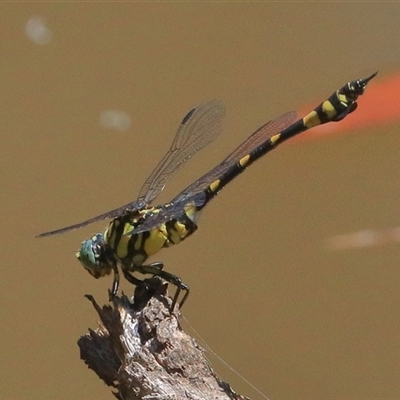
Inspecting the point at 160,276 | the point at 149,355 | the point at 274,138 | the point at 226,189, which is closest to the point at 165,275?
the point at 160,276

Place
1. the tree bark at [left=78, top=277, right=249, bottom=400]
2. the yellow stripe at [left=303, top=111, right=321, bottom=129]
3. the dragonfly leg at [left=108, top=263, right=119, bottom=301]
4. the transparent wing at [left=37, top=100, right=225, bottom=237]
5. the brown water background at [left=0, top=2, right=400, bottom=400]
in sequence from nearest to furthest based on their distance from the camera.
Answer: the tree bark at [left=78, top=277, right=249, bottom=400], the dragonfly leg at [left=108, top=263, right=119, bottom=301], the yellow stripe at [left=303, top=111, right=321, bottom=129], the transparent wing at [left=37, top=100, right=225, bottom=237], the brown water background at [left=0, top=2, right=400, bottom=400]

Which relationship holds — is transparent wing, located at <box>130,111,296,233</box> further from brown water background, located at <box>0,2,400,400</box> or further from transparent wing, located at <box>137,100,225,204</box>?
brown water background, located at <box>0,2,400,400</box>

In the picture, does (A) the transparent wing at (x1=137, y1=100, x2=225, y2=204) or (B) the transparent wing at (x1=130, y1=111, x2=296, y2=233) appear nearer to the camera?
(B) the transparent wing at (x1=130, y1=111, x2=296, y2=233)

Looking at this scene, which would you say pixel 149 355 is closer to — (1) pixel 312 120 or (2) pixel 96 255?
(2) pixel 96 255

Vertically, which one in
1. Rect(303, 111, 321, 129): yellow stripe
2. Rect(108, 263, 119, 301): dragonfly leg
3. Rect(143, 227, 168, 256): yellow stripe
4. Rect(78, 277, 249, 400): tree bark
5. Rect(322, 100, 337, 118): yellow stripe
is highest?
Rect(322, 100, 337, 118): yellow stripe

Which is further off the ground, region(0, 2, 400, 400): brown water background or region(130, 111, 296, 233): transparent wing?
region(0, 2, 400, 400): brown water background

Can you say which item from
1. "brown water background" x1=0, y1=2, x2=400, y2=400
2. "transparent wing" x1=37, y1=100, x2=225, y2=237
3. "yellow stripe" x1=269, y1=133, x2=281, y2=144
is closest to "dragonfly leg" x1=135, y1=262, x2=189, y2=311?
"transparent wing" x1=37, y1=100, x2=225, y2=237

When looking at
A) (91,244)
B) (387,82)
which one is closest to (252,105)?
(387,82)

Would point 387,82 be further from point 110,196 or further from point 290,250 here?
point 110,196

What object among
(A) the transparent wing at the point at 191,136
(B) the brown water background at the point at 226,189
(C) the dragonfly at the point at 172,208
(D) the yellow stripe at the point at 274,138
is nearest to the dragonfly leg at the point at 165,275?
(C) the dragonfly at the point at 172,208
